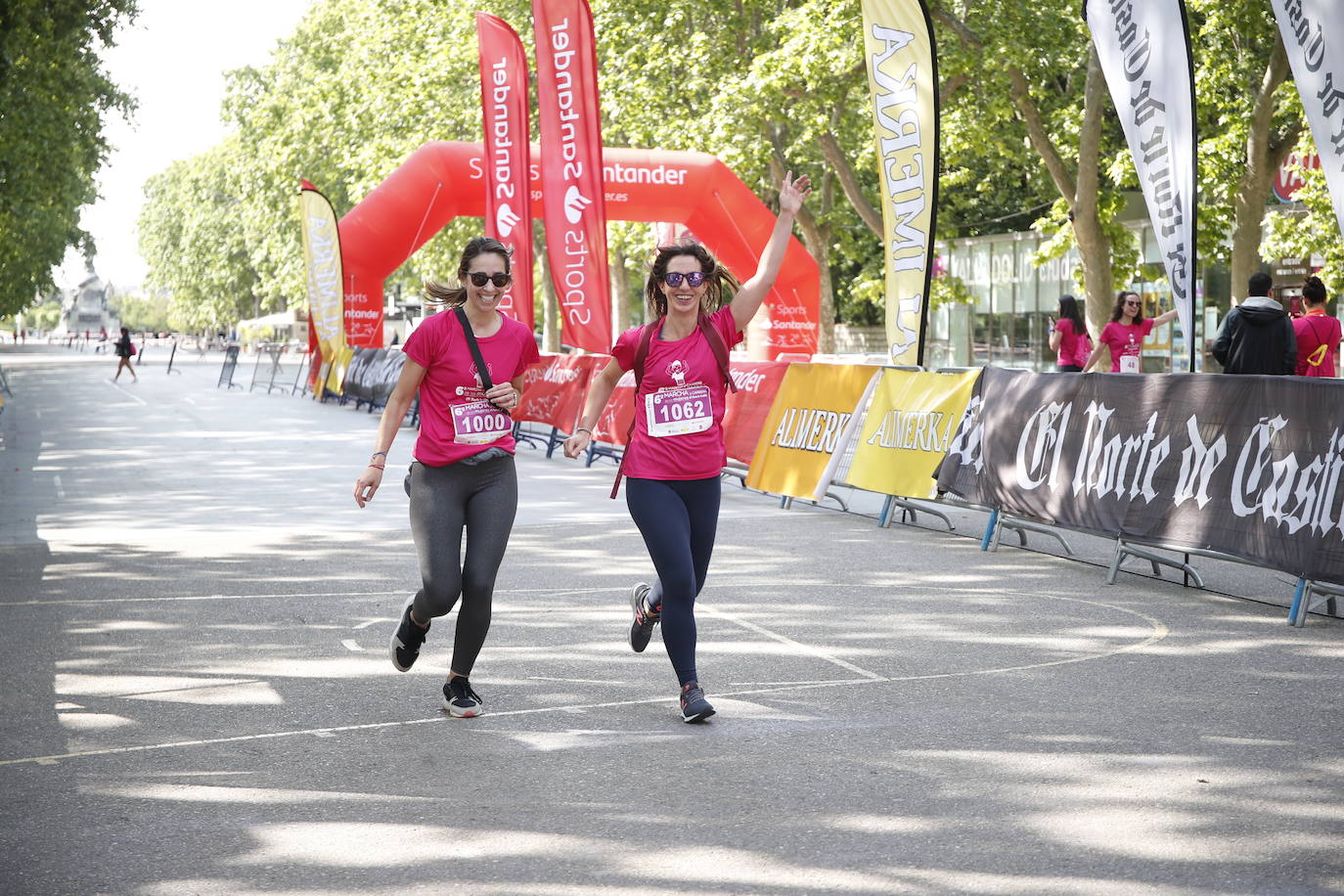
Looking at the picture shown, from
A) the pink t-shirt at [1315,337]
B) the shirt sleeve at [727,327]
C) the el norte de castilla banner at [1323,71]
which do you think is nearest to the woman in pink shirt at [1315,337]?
the pink t-shirt at [1315,337]

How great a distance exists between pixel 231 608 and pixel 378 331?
23743mm

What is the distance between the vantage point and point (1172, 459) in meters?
9.49

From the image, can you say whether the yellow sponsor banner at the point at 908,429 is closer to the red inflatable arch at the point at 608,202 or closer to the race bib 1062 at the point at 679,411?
the race bib 1062 at the point at 679,411

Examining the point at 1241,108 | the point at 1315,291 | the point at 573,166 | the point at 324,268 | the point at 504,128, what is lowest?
the point at 1315,291

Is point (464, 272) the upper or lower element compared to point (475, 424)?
upper

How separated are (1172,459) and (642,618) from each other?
165 inches

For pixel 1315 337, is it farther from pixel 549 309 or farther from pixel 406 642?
pixel 549 309

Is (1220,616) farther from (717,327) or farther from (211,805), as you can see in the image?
(211,805)

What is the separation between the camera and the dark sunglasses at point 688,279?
6207 millimetres

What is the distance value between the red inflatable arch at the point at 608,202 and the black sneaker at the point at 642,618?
2047 cm

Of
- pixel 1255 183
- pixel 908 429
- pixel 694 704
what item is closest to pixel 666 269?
pixel 694 704

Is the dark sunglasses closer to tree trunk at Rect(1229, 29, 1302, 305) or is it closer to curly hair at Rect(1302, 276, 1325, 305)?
curly hair at Rect(1302, 276, 1325, 305)

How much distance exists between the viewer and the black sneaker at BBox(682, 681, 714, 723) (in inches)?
244

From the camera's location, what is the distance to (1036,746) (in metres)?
5.88
